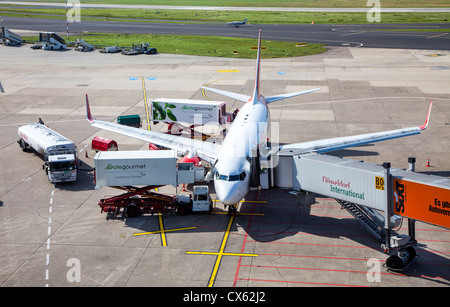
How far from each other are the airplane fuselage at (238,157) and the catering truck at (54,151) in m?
15.9

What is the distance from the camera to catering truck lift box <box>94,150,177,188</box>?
137ft

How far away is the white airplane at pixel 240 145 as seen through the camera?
40188 mm

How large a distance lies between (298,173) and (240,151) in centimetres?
568

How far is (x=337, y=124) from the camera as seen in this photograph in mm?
68562

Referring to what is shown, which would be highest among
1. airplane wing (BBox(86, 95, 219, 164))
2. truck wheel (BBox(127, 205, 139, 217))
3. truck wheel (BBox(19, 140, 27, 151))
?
airplane wing (BBox(86, 95, 219, 164))

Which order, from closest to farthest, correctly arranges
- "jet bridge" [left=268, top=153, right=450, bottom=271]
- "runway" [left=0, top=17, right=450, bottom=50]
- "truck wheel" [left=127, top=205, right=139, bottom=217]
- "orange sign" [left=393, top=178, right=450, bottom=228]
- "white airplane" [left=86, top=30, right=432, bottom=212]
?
"orange sign" [left=393, top=178, right=450, bottom=228] → "jet bridge" [left=268, top=153, right=450, bottom=271] → "white airplane" [left=86, top=30, right=432, bottom=212] → "truck wheel" [left=127, top=205, right=139, bottom=217] → "runway" [left=0, top=17, right=450, bottom=50]

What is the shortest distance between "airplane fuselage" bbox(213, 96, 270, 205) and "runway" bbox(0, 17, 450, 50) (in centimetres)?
9490

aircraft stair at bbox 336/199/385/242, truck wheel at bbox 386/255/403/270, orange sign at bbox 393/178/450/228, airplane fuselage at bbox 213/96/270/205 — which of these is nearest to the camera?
orange sign at bbox 393/178/450/228

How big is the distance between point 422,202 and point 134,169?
74.0 feet

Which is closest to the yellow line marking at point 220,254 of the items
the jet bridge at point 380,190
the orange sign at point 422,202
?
the jet bridge at point 380,190

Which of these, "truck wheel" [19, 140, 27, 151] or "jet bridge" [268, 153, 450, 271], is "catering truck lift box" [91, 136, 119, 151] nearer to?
"truck wheel" [19, 140, 27, 151]

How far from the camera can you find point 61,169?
48.9 m

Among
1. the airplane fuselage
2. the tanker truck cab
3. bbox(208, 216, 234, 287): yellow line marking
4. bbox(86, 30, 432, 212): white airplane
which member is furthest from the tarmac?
bbox(86, 30, 432, 212): white airplane
